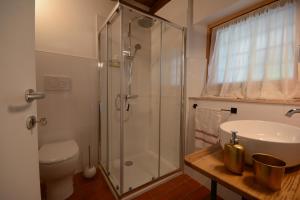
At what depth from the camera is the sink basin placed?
1.91 feet

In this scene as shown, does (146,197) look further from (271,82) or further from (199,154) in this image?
(271,82)

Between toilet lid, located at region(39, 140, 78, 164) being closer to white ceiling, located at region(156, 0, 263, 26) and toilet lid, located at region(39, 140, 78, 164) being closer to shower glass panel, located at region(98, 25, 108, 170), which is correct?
shower glass panel, located at region(98, 25, 108, 170)

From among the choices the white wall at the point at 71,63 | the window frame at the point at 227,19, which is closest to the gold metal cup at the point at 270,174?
the window frame at the point at 227,19

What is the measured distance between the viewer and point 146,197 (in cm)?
147

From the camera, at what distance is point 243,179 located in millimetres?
551

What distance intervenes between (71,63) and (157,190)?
5.95 ft

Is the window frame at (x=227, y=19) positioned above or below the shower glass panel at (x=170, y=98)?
above

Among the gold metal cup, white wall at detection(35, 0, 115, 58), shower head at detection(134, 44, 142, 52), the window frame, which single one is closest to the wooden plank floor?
the gold metal cup

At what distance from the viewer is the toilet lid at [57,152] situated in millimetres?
1229

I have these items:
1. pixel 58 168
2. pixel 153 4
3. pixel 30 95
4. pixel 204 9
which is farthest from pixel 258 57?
pixel 58 168

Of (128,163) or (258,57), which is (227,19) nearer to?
(258,57)

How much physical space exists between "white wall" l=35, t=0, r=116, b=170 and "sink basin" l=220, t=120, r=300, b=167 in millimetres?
1670

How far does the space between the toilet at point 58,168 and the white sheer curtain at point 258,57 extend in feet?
5.56

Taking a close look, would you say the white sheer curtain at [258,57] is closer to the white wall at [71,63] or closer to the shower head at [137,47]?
the shower head at [137,47]
